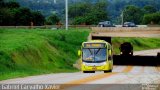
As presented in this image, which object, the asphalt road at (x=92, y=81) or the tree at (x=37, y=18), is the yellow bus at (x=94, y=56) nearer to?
the asphalt road at (x=92, y=81)

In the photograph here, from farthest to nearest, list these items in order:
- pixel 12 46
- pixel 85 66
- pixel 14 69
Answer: pixel 12 46 < pixel 85 66 < pixel 14 69

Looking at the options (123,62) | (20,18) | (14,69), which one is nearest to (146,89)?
(14,69)

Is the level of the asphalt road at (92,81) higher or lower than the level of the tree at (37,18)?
higher

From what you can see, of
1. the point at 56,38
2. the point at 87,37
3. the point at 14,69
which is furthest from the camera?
the point at 87,37

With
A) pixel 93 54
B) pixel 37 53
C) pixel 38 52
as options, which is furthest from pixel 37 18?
pixel 93 54

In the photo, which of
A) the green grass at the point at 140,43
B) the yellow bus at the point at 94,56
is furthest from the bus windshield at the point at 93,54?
the green grass at the point at 140,43

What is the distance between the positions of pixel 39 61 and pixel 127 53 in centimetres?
4627

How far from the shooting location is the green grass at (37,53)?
153 feet

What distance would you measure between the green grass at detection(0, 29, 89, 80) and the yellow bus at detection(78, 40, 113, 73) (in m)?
3.57

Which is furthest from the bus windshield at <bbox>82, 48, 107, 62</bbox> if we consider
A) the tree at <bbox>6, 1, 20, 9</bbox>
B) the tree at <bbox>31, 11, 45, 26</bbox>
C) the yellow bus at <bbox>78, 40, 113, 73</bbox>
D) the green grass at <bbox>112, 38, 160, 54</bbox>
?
the tree at <bbox>6, 1, 20, 9</bbox>

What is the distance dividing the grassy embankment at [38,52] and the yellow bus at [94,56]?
3569mm

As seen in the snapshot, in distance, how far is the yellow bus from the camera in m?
50.3

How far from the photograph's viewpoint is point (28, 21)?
126562 mm

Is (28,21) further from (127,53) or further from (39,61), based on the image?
(39,61)
